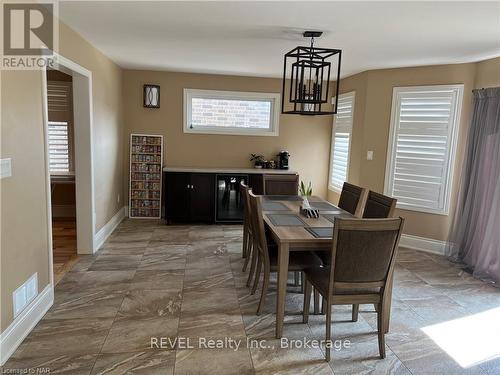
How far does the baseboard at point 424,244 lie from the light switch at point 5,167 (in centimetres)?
451

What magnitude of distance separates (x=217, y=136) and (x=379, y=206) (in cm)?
351

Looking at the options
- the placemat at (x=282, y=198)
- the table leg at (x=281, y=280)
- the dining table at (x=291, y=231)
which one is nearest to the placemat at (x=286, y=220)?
the dining table at (x=291, y=231)

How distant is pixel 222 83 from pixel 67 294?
13.0ft

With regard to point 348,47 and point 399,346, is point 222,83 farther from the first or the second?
point 399,346

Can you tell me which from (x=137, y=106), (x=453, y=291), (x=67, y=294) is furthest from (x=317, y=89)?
(x=137, y=106)

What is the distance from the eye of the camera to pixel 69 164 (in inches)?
214

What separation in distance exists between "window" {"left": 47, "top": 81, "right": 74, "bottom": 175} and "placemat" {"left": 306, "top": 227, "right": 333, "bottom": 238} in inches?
164

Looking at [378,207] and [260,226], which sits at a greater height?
[378,207]

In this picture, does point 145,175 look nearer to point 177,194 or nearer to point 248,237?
point 177,194

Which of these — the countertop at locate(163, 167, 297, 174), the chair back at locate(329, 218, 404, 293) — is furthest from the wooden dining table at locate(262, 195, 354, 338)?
the countertop at locate(163, 167, 297, 174)

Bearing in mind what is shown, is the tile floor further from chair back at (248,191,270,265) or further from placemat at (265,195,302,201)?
placemat at (265,195,302,201)

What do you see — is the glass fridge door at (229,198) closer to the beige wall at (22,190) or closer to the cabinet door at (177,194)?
the cabinet door at (177,194)

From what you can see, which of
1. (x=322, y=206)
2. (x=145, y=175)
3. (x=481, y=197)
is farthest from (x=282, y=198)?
(x=145, y=175)

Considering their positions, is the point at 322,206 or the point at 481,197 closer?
the point at 322,206
